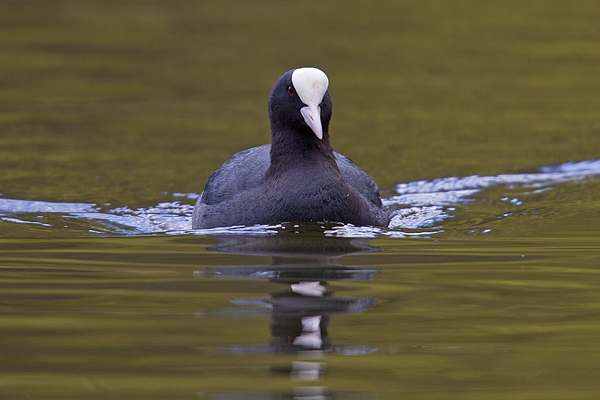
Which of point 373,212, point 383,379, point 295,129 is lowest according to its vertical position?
point 383,379

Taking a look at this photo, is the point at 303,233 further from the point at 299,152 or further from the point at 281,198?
the point at 299,152

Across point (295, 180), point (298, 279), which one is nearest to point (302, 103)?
point (295, 180)

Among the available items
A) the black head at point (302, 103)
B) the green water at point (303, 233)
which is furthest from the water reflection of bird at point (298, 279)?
the black head at point (302, 103)

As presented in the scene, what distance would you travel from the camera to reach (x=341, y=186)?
6379mm

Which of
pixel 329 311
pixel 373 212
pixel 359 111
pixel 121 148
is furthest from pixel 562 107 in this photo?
pixel 329 311

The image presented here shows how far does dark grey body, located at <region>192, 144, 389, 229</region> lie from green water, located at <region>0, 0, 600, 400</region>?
0.29 m

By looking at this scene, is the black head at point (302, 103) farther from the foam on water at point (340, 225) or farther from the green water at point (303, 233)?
the green water at point (303, 233)

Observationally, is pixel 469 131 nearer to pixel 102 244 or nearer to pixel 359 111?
pixel 359 111

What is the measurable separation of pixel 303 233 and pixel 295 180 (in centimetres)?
39

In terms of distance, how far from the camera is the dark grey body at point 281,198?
20.4 feet

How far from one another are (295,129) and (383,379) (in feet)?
10.5

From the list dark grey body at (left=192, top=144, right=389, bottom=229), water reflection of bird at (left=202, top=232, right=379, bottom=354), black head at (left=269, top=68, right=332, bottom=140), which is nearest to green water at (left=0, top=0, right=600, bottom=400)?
water reflection of bird at (left=202, top=232, right=379, bottom=354)

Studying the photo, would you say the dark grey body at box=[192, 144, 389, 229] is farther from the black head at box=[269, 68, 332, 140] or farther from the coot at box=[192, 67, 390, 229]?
the black head at box=[269, 68, 332, 140]

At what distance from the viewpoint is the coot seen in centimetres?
622
